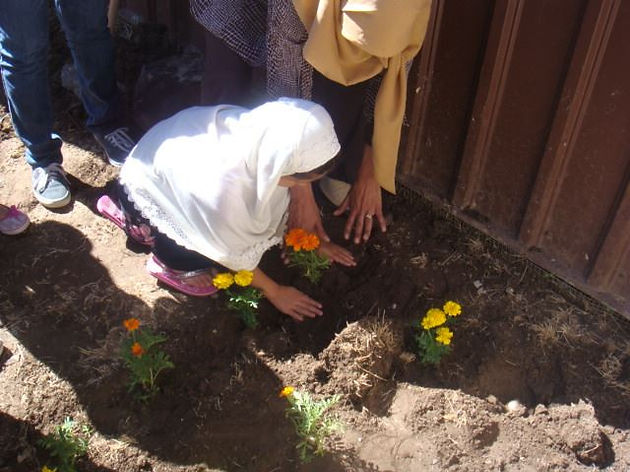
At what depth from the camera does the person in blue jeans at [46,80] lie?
2943mm

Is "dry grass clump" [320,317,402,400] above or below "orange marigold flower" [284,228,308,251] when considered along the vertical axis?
below

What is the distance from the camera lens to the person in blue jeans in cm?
294

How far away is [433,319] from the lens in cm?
270

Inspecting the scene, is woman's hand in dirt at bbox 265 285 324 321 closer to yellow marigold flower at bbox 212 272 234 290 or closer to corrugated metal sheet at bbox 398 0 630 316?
yellow marigold flower at bbox 212 272 234 290

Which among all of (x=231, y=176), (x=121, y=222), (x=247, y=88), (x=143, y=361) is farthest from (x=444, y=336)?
(x=121, y=222)

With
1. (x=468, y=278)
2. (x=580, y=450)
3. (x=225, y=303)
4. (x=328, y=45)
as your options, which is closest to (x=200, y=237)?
(x=225, y=303)

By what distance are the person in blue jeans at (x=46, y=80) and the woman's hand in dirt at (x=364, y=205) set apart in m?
1.16

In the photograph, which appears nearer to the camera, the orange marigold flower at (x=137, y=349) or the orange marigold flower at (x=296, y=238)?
the orange marigold flower at (x=137, y=349)

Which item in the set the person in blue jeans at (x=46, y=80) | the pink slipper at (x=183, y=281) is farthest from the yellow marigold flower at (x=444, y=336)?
the person in blue jeans at (x=46, y=80)

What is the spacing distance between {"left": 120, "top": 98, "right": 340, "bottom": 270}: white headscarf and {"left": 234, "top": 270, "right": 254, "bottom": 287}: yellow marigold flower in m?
0.03

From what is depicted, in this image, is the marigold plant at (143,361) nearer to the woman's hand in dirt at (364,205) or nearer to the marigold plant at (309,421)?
the marigold plant at (309,421)

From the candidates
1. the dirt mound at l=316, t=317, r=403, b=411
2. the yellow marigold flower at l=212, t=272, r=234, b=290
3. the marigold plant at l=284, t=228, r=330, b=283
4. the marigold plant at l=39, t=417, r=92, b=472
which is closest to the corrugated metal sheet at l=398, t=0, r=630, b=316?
the marigold plant at l=284, t=228, r=330, b=283

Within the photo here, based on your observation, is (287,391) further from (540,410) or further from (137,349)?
Answer: (540,410)

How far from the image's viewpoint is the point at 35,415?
260 centimetres
